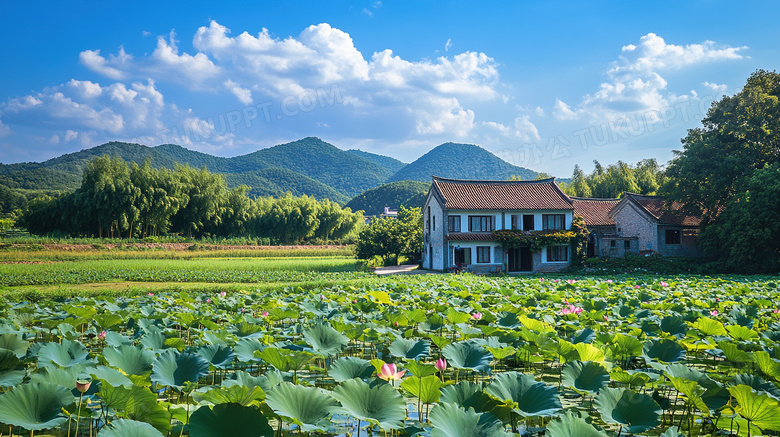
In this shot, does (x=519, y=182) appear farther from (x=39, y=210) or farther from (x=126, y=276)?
(x=39, y=210)

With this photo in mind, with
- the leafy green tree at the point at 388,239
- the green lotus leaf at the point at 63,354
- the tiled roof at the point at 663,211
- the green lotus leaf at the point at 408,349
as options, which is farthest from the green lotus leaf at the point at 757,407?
the leafy green tree at the point at 388,239

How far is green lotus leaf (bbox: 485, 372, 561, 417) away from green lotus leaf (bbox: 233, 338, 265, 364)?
1824 mm

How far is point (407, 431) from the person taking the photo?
2291 mm

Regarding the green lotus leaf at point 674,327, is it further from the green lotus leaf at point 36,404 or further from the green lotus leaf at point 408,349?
the green lotus leaf at point 36,404

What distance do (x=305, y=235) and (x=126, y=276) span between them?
34235 millimetres

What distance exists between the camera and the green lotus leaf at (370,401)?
2197 mm

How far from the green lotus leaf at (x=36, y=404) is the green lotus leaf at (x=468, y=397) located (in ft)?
6.13

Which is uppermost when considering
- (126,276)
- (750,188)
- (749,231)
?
(750,188)

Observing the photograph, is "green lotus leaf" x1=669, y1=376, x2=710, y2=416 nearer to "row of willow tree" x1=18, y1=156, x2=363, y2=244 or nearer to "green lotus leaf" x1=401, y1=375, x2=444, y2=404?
"green lotus leaf" x1=401, y1=375, x2=444, y2=404

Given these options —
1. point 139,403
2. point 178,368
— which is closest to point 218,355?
point 178,368

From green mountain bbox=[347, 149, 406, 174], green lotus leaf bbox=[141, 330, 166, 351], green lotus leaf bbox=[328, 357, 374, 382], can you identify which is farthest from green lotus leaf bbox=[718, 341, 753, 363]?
green mountain bbox=[347, 149, 406, 174]

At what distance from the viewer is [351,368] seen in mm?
2912

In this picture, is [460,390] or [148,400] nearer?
[148,400]

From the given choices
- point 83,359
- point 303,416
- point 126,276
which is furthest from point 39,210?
point 303,416
